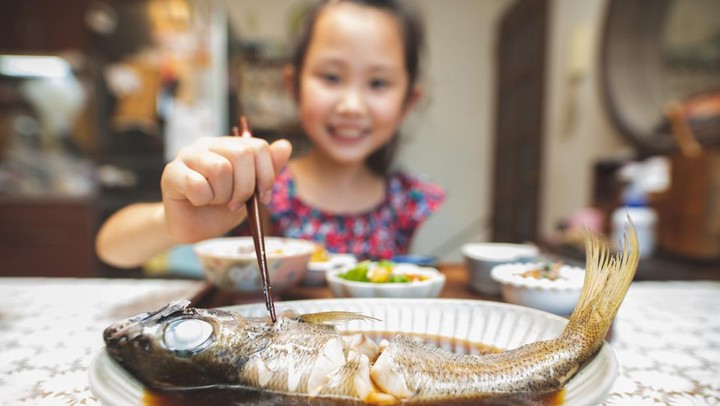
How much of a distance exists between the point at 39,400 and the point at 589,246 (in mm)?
708

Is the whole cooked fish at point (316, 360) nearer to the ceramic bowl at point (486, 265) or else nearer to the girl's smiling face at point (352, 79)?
the ceramic bowl at point (486, 265)

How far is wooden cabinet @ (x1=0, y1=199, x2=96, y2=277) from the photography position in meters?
2.82

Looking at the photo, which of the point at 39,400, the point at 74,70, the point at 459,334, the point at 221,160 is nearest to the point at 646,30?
the point at 459,334

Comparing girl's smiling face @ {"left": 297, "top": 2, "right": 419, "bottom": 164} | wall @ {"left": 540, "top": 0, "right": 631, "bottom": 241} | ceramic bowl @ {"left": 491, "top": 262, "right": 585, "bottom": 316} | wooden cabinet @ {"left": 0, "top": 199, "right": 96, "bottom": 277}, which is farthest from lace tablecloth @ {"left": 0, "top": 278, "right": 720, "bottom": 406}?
wooden cabinet @ {"left": 0, "top": 199, "right": 96, "bottom": 277}

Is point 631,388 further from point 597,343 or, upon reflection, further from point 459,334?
point 459,334

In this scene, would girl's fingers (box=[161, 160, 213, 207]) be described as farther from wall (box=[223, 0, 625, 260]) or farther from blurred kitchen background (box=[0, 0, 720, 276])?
wall (box=[223, 0, 625, 260])

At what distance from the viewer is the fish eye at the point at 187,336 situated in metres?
0.43

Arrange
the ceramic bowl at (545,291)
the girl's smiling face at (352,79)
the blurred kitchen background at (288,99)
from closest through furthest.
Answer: the ceramic bowl at (545,291)
the girl's smiling face at (352,79)
the blurred kitchen background at (288,99)

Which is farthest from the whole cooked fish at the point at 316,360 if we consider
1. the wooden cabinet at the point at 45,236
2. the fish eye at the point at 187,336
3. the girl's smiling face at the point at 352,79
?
the wooden cabinet at the point at 45,236

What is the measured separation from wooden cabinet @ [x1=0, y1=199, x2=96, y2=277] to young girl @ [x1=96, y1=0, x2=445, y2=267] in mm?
2035

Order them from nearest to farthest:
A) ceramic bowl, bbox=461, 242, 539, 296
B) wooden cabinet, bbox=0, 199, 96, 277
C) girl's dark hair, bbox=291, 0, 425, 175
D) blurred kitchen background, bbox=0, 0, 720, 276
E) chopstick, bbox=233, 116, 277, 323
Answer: chopstick, bbox=233, 116, 277, 323
ceramic bowl, bbox=461, 242, 539, 296
girl's dark hair, bbox=291, 0, 425, 175
blurred kitchen background, bbox=0, 0, 720, 276
wooden cabinet, bbox=0, 199, 96, 277

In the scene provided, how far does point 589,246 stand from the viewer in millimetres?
547

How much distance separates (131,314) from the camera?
81cm

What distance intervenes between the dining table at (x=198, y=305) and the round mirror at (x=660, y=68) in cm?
80
